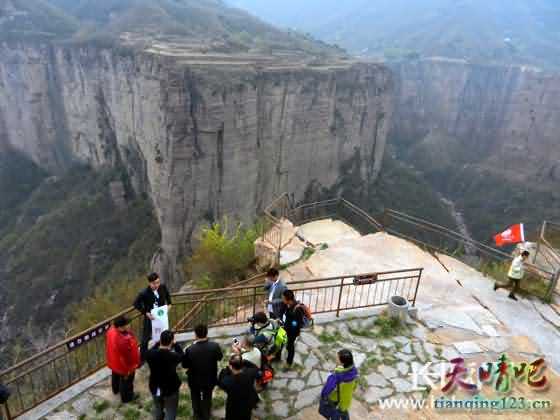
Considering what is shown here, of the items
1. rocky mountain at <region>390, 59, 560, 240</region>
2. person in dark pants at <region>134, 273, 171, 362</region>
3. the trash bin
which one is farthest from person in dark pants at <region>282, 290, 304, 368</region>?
rocky mountain at <region>390, 59, 560, 240</region>

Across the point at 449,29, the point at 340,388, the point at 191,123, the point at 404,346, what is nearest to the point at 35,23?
the point at 191,123

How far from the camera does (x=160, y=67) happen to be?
23.9 metres

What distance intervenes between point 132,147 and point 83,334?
25381mm

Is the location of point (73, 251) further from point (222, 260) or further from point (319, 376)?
point (319, 376)

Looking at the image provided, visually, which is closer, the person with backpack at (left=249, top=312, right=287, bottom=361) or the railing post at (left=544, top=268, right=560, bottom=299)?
the person with backpack at (left=249, top=312, right=287, bottom=361)

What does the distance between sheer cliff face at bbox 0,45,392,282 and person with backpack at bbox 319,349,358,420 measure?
1939 centimetres

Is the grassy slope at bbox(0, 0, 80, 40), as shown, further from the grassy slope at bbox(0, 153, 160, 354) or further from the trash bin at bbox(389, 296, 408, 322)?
the trash bin at bbox(389, 296, 408, 322)

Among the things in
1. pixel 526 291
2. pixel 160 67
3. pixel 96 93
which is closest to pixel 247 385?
pixel 526 291

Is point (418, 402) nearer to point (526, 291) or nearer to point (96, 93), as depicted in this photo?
point (526, 291)

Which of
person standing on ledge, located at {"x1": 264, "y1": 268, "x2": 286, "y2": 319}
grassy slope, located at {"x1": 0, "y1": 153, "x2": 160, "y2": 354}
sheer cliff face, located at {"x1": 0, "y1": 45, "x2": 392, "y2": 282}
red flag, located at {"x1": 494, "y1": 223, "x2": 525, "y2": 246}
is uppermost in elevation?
person standing on ledge, located at {"x1": 264, "y1": 268, "x2": 286, "y2": 319}

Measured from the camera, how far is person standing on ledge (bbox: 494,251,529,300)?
956 centimetres

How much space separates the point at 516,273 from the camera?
9.69m

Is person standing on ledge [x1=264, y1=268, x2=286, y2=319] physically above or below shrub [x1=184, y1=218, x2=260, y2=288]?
above

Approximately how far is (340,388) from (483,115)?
68601 mm
